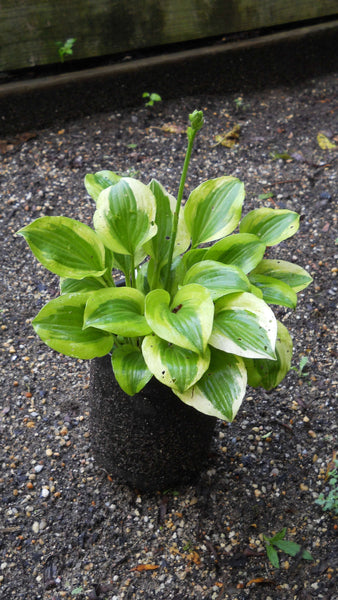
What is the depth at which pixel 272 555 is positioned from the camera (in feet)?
4.80

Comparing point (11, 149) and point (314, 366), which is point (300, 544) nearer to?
point (314, 366)

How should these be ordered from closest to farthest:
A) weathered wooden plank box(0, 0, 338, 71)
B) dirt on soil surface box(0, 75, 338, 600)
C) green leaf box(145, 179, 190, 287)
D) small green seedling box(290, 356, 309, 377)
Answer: green leaf box(145, 179, 190, 287), dirt on soil surface box(0, 75, 338, 600), small green seedling box(290, 356, 309, 377), weathered wooden plank box(0, 0, 338, 71)

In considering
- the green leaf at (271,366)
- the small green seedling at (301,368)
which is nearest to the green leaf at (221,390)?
the green leaf at (271,366)

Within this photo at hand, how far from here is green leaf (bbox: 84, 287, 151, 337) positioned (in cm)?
110

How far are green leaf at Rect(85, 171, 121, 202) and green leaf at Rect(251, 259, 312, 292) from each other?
0.39 meters

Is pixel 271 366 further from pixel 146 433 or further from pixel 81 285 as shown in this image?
pixel 81 285

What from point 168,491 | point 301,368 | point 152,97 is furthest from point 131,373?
point 152,97

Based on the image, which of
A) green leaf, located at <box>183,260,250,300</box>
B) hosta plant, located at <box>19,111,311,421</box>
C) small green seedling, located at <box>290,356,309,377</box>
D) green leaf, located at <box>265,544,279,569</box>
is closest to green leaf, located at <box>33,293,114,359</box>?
hosta plant, located at <box>19,111,311,421</box>

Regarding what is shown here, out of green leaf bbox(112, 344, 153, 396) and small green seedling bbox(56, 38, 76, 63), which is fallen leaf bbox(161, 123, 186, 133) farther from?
green leaf bbox(112, 344, 153, 396)

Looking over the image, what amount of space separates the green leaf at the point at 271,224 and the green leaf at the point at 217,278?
166mm

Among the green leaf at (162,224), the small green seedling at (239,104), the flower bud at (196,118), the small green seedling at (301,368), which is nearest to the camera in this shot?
the flower bud at (196,118)

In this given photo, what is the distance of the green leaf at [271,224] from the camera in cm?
128

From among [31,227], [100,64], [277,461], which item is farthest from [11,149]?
[277,461]

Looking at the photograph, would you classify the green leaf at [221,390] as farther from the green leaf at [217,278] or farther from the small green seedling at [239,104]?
the small green seedling at [239,104]
